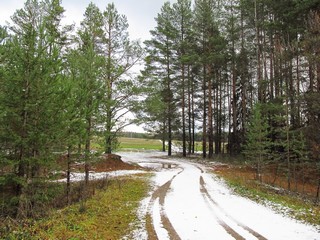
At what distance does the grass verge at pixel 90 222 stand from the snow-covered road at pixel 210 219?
0.59m

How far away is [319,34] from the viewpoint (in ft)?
45.9

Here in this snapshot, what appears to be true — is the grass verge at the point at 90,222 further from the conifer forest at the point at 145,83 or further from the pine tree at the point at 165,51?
the pine tree at the point at 165,51

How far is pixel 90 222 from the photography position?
25.4 feet

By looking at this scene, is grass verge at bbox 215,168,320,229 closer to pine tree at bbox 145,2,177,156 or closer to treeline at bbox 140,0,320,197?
treeline at bbox 140,0,320,197

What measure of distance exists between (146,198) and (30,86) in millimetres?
6481

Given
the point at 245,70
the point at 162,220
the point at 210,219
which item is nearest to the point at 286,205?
the point at 210,219

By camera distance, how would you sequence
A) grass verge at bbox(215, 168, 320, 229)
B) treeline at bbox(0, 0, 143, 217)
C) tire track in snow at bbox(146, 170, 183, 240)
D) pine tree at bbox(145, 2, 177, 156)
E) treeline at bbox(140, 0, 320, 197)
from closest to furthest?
tire track in snow at bbox(146, 170, 183, 240) → grass verge at bbox(215, 168, 320, 229) → treeline at bbox(0, 0, 143, 217) → treeline at bbox(140, 0, 320, 197) → pine tree at bbox(145, 2, 177, 156)

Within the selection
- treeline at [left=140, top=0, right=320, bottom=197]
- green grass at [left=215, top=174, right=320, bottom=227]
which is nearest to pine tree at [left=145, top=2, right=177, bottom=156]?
treeline at [left=140, top=0, right=320, bottom=197]

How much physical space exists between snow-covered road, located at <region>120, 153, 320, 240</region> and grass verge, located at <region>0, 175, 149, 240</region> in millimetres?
591

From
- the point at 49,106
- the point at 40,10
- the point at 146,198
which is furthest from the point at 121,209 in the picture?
the point at 40,10

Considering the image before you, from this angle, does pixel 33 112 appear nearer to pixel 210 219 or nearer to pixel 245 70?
pixel 210 219

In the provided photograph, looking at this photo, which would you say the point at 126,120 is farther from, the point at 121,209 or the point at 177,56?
the point at 177,56

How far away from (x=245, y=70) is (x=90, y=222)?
2618 cm

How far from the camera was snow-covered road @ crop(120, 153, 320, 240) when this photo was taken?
6.57 metres
